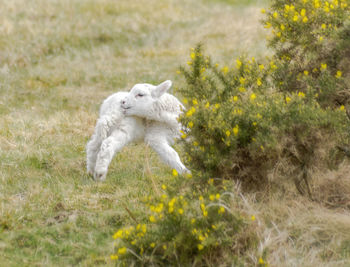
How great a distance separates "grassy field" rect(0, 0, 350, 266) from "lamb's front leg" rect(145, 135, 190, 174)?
0.22 meters

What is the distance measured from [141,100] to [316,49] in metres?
2.31

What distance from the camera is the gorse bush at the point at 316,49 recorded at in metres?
6.57

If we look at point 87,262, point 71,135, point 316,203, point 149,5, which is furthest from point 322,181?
point 149,5

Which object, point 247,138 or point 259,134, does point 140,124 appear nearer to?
point 247,138

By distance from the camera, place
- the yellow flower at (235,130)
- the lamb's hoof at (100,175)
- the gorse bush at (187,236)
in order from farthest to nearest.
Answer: the lamb's hoof at (100,175), the yellow flower at (235,130), the gorse bush at (187,236)

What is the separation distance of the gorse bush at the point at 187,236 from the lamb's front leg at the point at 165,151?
193cm

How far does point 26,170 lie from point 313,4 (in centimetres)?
442

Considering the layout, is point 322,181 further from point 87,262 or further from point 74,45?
point 74,45

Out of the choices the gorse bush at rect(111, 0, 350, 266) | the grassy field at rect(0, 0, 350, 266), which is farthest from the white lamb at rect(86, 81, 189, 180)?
the gorse bush at rect(111, 0, 350, 266)

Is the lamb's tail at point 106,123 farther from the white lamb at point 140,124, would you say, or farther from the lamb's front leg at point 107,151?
the lamb's front leg at point 107,151

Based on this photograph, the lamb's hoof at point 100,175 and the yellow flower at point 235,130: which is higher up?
the yellow flower at point 235,130

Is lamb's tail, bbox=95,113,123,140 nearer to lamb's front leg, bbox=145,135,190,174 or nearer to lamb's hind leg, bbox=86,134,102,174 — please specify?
lamb's hind leg, bbox=86,134,102,174

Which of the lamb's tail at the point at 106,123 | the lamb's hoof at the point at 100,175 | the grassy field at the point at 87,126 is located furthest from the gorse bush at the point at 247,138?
the lamb's hoof at the point at 100,175

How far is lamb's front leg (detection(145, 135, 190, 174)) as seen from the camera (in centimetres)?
709
